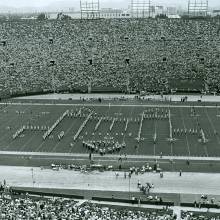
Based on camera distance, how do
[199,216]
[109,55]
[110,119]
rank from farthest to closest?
1. [109,55]
2. [110,119]
3. [199,216]

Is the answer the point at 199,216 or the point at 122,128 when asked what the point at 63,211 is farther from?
the point at 122,128

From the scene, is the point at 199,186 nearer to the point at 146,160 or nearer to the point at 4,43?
the point at 146,160

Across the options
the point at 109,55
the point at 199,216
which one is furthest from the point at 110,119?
the point at 109,55

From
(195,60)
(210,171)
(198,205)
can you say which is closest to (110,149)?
(210,171)

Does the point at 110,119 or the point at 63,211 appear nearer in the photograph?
the point at 63,211

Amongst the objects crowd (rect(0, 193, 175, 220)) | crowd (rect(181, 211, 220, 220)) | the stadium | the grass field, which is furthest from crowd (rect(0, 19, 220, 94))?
crowd (rect(0, 193, 175, 220))

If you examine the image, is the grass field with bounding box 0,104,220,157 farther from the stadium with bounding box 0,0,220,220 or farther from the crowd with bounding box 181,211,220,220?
the crowd with bounding box 181,211,220,220

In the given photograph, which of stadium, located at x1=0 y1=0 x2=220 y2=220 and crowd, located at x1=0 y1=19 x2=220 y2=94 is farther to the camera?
crowd, located at x1=0 y1=19 x2=220 y2=94
